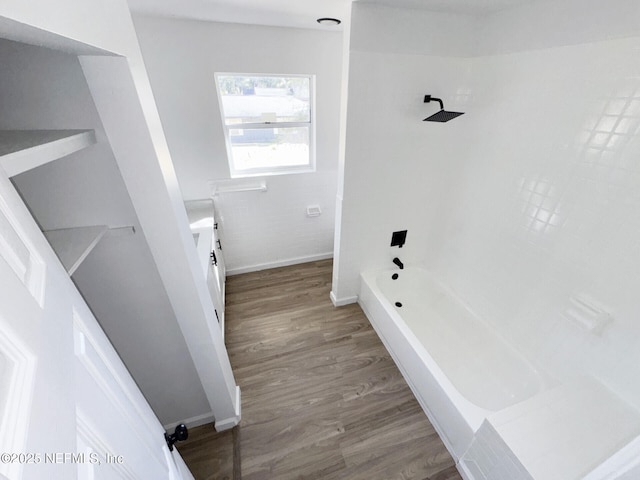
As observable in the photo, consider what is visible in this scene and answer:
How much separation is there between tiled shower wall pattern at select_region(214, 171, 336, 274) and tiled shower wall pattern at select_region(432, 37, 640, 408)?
1406 millimetres

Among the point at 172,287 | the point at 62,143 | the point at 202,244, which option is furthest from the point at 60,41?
the point at 202,244

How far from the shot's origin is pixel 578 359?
140 centimetres

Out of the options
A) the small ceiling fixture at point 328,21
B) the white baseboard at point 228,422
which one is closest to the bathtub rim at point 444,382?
the white baseboard at point 228,422

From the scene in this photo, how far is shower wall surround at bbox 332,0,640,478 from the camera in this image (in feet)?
3.93

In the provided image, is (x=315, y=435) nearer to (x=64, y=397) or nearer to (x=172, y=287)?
(x=172, y=287)

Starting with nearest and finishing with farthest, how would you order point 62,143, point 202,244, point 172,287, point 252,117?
point 62,143, point 172,287, point 202,244, point 252,117

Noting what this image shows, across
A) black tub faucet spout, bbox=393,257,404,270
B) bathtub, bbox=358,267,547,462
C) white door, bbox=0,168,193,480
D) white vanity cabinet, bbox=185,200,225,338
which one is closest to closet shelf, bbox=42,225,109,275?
white door, bbox=0,168,193,480

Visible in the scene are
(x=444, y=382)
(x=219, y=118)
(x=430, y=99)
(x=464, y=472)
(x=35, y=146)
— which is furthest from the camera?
(x=219, y=118)

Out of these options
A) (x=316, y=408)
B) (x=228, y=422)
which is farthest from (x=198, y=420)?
(x=316, y=408)

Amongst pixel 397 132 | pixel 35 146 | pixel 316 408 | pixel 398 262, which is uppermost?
pixel 35 146

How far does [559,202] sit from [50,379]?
6.72 ft

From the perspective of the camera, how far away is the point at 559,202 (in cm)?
143

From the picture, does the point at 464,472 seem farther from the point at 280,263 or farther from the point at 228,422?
the point at 280,263

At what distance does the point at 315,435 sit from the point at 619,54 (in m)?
2.43
